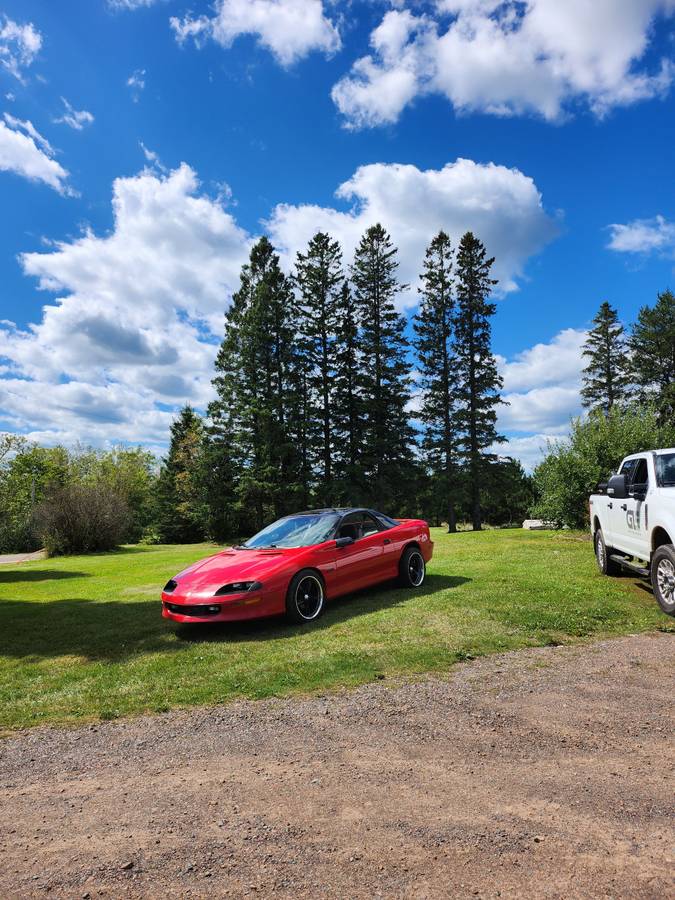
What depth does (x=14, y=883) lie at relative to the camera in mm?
2322

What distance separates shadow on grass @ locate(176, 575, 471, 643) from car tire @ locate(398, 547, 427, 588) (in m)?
0.16

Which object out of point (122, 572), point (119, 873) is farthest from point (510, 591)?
point (122, 572)

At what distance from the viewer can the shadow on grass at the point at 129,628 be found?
6434 millimetres

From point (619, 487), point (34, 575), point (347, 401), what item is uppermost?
A: point (347, 401)

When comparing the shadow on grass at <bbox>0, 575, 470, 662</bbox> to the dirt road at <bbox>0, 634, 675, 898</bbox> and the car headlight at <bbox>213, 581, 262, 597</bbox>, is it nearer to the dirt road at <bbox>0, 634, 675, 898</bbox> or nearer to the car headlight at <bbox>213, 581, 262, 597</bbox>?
the car headlight at <bbox>213, 581, 262, 597</bbox>

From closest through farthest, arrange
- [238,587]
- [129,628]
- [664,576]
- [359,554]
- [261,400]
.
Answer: [238,587] → [664,576] → [129,628] → [359,554] → [261,400]

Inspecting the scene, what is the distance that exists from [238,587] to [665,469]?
6043 millimetres

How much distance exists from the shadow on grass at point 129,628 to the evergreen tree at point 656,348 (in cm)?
4272

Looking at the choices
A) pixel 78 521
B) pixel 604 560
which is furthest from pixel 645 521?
pixel 78 521

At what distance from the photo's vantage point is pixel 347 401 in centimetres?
3506

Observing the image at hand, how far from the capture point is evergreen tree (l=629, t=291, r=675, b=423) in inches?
1745

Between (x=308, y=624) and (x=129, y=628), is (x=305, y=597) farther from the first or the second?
(x=129, y=628)

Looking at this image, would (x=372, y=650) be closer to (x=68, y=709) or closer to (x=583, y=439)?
(x=68, y=709)

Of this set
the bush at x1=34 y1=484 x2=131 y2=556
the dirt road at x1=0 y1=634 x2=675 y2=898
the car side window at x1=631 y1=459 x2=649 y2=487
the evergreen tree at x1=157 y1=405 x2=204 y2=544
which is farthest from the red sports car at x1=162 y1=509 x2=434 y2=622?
the evergreen tree at x1=157 y1=405 x2=204 y2=544
